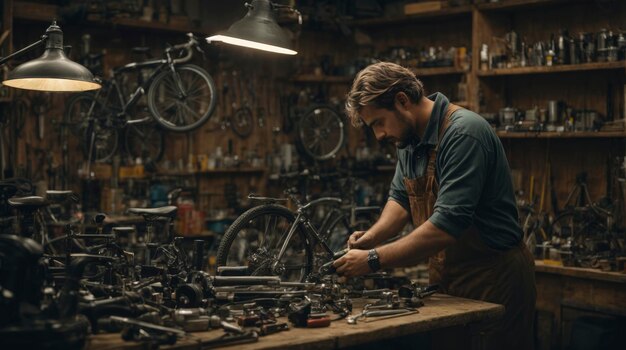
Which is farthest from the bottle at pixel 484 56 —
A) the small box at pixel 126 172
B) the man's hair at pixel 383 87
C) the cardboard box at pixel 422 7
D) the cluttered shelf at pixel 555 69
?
the man's hair at pixel 383 87

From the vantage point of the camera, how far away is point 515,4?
21.0ft

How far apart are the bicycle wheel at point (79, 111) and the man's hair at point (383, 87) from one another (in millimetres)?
4260

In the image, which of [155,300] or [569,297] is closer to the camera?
[155,300]

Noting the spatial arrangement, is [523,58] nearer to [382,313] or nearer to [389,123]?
[389,123]

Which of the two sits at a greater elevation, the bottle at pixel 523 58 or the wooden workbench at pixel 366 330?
the bottle at pixel 523 58

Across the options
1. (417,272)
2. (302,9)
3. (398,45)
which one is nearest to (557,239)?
(417,272)

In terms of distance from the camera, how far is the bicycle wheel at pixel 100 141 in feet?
22.4

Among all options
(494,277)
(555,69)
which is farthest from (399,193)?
(555,69)

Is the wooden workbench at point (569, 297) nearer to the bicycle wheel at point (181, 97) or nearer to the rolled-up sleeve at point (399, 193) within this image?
the rolled-up sleeve at point (399, 193)

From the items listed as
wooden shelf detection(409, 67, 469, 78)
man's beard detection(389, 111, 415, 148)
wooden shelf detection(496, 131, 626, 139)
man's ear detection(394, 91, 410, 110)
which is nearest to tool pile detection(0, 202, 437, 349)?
man's beard detection(389, 111, 415, 148)

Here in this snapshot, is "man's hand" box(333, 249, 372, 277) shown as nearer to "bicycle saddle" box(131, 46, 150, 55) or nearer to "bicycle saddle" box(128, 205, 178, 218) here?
"bicycle saddle" box(128, 205, 178, 218)

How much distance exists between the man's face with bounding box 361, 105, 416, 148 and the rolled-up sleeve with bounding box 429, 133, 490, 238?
0.25 meters

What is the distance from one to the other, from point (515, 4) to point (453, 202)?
3984 mm

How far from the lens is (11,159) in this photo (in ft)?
21.6
